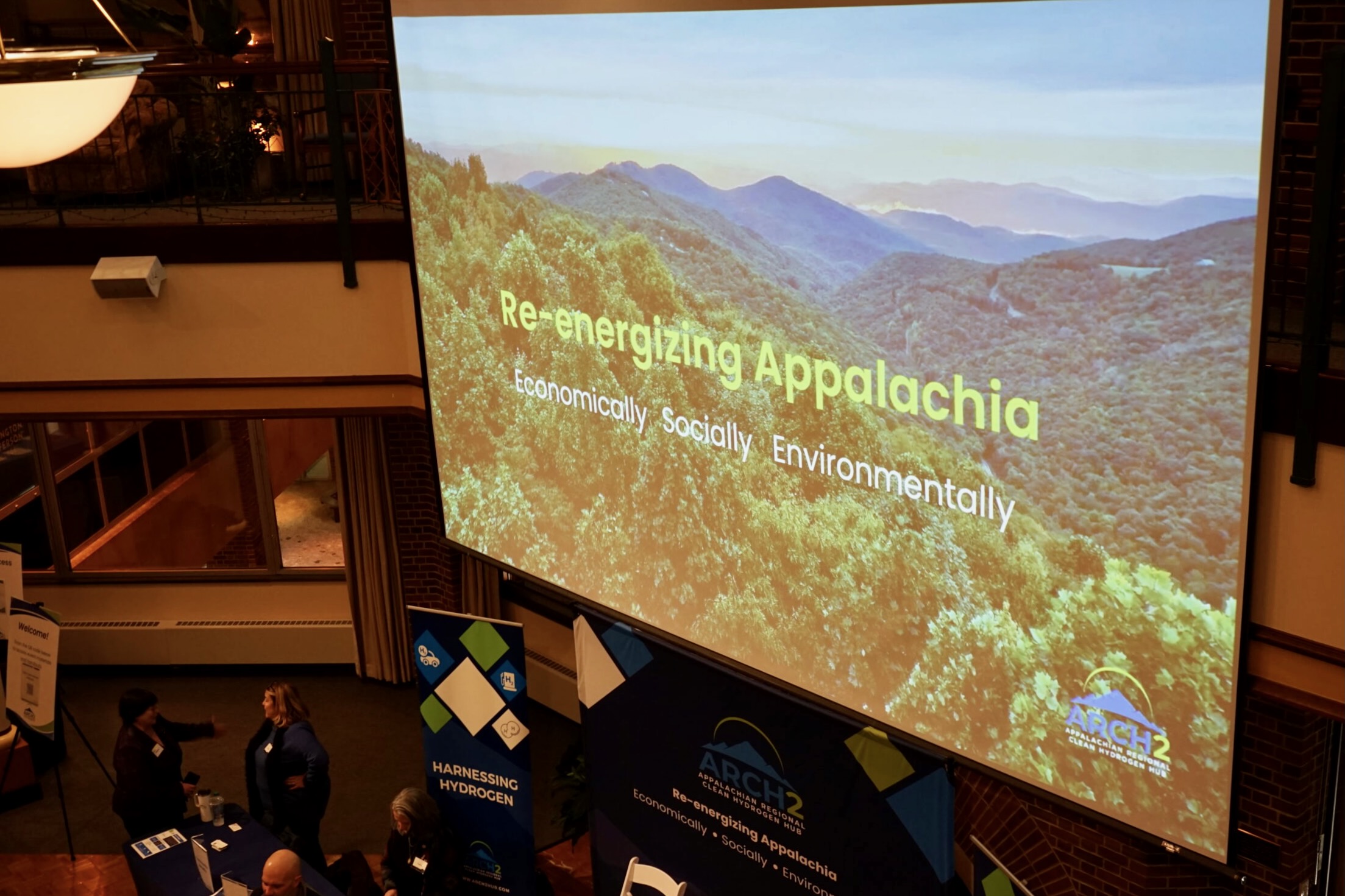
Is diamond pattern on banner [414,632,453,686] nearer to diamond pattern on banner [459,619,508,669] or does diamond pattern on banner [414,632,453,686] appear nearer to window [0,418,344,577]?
diamond pattern on banner [459,619,508,669]

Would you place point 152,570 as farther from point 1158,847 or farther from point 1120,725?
point 1120,725

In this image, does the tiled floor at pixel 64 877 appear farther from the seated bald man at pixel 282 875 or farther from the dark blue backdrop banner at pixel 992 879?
the dark blue backdrop banner at pixel 992 879

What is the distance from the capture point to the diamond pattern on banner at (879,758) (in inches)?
167

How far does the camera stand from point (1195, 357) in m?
3.02

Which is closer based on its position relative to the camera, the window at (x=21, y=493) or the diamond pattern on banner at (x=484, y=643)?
the diamond pattern on banner at (x=484, y=643)

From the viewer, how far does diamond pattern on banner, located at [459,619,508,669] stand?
5.62 meters

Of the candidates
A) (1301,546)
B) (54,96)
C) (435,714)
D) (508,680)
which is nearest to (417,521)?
(435,714)

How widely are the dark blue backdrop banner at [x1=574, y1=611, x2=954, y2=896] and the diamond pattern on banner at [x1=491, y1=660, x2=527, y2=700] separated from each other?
28 centimetres

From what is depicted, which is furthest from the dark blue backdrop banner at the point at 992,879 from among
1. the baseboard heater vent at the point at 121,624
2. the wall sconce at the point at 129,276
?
the baseboard heater vent at the point at 121,624

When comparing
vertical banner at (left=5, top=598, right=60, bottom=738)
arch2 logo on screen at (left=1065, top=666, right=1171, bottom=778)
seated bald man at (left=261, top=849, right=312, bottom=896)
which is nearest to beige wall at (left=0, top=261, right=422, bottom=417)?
vertical banner at (left=5, top=598, right=60, bottom=738)

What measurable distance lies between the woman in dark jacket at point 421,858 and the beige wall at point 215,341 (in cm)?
194

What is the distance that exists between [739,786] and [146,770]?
293cm

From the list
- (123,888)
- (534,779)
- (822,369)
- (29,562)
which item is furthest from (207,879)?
(29,562)

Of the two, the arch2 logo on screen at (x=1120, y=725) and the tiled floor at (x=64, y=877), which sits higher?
the arch2 logo on screen at (x=1120, y=725)
